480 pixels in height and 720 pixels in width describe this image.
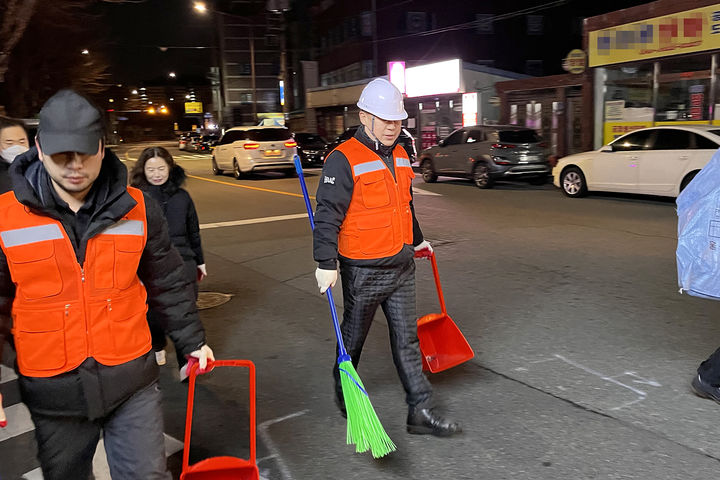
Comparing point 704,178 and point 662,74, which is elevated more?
point 662,74

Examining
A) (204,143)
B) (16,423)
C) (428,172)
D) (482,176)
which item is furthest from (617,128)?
(204,143)

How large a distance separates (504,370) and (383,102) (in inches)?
88.8

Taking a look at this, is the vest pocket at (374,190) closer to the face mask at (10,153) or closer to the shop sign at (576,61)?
the face mask at (10,153)

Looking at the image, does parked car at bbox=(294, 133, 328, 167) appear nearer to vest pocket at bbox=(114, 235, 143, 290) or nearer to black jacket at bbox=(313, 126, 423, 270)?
black jacket at bbox=(313, 126, 423, 270)

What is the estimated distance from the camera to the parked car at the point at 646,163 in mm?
12258

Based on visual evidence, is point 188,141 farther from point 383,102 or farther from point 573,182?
point 383,102

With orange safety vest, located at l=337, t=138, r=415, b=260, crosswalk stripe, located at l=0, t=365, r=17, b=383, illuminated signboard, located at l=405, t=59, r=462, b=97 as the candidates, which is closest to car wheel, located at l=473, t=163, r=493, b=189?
illuminated signboard, located at l=405, t=59, r=462, b=97

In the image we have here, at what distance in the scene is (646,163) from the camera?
512 inches

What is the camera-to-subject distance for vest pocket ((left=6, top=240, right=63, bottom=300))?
2139mm

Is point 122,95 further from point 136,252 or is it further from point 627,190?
point 136,252

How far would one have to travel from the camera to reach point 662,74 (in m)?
17.5

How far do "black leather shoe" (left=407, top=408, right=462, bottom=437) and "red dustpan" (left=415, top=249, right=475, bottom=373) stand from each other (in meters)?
0.60

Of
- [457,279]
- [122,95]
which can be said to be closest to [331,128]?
[457,279]

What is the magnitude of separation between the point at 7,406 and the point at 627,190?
12.2 metres
